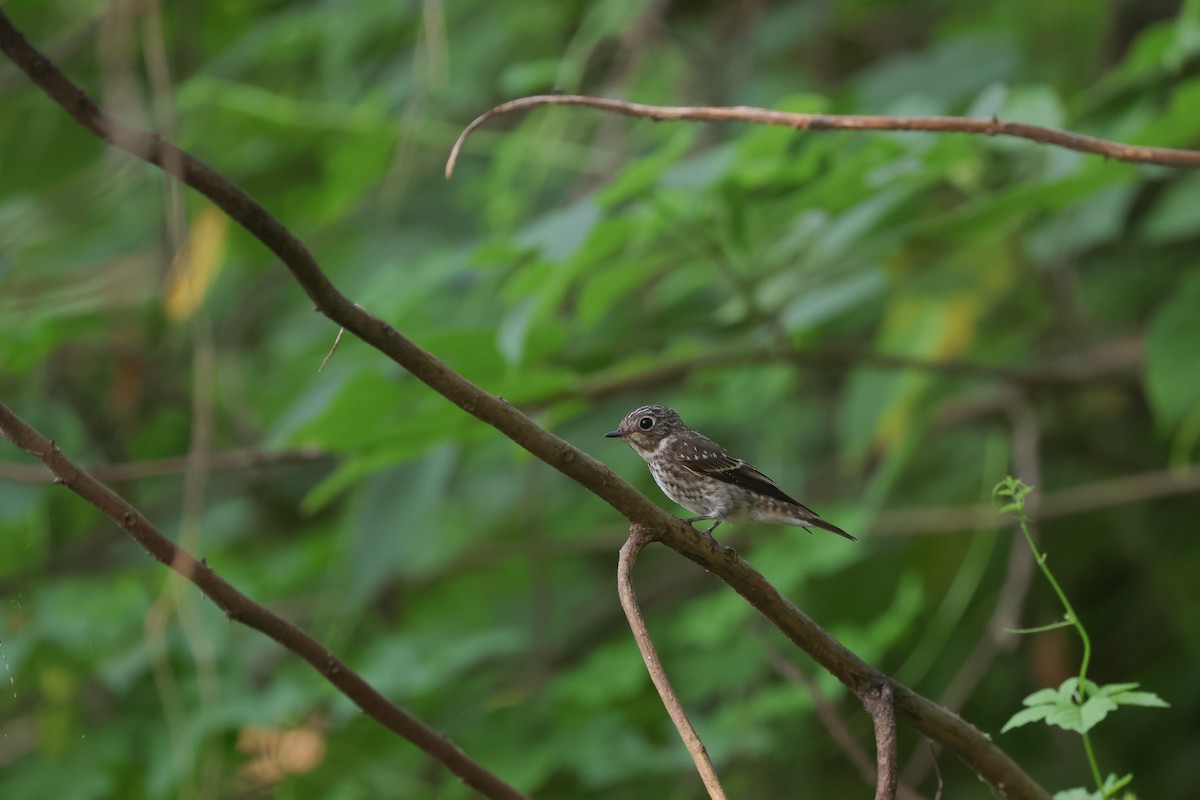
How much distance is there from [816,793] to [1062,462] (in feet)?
4.89

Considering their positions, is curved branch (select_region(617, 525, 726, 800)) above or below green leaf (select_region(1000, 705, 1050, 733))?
above

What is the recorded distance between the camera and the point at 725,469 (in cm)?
297

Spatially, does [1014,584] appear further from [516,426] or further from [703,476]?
[516,426]

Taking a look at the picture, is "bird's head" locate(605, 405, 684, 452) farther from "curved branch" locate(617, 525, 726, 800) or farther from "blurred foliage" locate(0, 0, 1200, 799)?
"curved branch" locate(617, 525, 726, 800)

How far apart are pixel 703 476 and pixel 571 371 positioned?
41 cm

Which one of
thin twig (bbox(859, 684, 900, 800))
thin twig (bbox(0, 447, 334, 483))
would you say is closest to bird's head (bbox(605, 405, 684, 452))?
thin twig (bbox(0, 447, 334, 483))

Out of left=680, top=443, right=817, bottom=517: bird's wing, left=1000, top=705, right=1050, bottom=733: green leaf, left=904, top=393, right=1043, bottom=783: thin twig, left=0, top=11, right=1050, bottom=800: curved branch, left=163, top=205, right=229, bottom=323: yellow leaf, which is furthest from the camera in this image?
left=163, top=205, right=229, bottom=323: yellow leaf

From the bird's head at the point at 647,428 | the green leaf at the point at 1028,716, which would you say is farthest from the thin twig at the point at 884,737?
the bird's head at the point at 647,428

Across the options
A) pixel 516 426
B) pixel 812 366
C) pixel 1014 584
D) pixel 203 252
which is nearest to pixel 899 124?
pixel 516 426

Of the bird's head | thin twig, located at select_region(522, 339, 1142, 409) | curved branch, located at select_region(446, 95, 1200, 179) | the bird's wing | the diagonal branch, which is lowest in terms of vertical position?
the diagonal branch

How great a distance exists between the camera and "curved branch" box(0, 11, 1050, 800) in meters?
1.20

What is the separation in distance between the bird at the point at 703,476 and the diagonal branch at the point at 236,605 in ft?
4.02

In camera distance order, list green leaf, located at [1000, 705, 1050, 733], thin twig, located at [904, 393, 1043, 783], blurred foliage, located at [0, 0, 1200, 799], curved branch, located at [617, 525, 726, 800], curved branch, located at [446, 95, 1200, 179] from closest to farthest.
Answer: curved branch, located at [617, 525, 726, 800] → green leaf, located at [1000, 705, 1050, 733] → curved branch, located at [446, 95, 1200, 179] → blurred foliage, located at [0, 0, 1200, 799] → thin twig, located at [904, 393, 1043, 783]

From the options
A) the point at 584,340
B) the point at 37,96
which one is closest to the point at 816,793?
the point at 584,340
